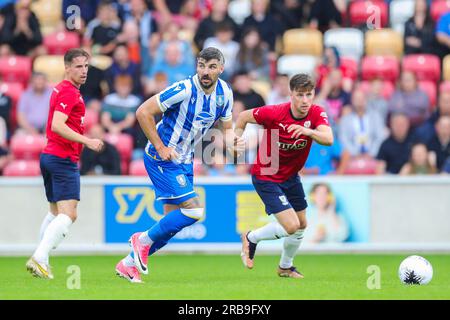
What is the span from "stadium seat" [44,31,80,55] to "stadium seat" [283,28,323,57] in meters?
3.57

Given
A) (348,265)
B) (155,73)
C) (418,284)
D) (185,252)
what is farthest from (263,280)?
(155,73)

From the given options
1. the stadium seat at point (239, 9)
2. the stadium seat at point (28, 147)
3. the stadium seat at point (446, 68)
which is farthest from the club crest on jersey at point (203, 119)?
the stadium seat at point (239, 9)

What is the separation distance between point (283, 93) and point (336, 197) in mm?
2599

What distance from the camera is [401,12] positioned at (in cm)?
1883

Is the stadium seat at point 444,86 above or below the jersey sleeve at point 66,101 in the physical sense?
above

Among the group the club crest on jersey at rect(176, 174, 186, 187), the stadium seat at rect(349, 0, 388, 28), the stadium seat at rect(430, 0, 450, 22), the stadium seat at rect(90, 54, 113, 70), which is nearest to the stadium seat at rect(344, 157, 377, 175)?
the stadium seat at rect(349, 0, 388, 28)

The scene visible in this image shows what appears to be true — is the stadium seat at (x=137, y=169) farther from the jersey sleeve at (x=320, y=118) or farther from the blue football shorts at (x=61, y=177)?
the jersey sleeve at (x=320, y=118)

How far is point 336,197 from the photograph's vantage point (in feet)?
48.1

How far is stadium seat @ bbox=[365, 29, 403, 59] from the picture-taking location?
1817cm

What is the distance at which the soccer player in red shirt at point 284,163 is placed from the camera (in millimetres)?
10773

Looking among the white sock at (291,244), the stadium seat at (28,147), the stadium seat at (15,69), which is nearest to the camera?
the white sock at (291,244)

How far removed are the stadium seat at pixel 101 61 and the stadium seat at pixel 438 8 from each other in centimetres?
550

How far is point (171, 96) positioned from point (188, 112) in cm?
27
